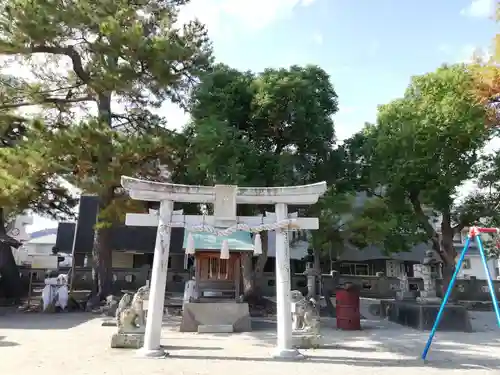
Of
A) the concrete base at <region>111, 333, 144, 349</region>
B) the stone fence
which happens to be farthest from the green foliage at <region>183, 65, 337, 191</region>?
the stone fence

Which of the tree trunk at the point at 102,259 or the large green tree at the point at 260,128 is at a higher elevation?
the large green tree at the point at 260,128

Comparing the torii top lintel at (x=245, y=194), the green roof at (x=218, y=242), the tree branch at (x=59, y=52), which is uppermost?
the tree branch at (x=59, y=52)

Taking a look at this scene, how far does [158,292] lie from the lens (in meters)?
8.70

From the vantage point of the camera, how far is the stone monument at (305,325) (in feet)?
32.1

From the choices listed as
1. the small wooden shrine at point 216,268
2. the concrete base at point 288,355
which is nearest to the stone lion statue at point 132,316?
the concrete base at point 288,355

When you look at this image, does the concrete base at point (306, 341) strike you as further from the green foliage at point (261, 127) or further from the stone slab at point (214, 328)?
the green foliage at point (261, 127)

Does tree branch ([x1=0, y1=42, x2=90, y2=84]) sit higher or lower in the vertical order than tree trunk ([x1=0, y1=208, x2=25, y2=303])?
higher

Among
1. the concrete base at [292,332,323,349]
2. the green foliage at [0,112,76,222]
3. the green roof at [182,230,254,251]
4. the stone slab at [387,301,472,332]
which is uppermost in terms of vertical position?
the green foliage at [0,112,76,222]

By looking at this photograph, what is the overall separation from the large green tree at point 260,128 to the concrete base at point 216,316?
4.09 metres

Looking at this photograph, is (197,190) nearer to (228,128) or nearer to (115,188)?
(228,128)

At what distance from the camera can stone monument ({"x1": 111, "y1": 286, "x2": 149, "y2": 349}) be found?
9.30 metres

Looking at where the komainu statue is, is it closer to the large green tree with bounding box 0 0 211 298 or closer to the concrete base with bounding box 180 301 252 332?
the concrete base with bounding box 180 301 252 332

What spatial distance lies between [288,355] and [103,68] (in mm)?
11560

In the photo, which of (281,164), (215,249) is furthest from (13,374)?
(281,164)
